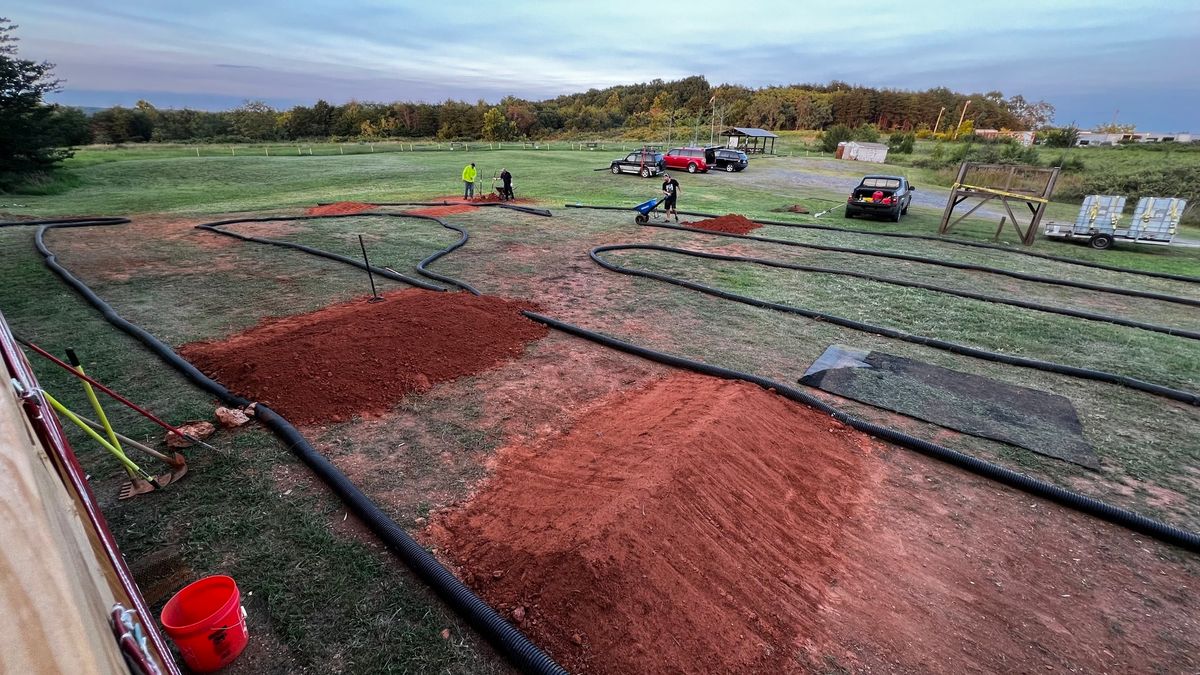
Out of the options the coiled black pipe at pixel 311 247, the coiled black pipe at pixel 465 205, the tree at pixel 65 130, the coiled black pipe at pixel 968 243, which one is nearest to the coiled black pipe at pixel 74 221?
the coiled black pipe at pixel 311 247

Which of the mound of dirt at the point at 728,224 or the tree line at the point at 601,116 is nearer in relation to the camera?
the mound of dirt at the point at 728,224

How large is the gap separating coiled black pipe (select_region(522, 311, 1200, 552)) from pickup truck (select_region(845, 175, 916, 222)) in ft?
44.0

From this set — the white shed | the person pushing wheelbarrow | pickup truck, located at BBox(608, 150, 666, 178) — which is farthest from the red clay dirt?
the white shed

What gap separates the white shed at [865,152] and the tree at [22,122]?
47.5m

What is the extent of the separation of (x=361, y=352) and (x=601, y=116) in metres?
72.9

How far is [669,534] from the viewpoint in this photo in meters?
3.34

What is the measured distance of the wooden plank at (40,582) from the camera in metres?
0.97

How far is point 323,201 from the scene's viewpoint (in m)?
17.9

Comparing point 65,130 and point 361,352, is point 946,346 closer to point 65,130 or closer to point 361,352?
point 361,352

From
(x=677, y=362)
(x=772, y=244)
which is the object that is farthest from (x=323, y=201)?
(x=677, y=362)

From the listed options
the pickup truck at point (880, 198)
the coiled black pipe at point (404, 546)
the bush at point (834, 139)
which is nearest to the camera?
the coiled black pipe at point (404, 546)

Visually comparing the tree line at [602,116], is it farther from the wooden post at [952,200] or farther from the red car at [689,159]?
the wooden post at [952,200]

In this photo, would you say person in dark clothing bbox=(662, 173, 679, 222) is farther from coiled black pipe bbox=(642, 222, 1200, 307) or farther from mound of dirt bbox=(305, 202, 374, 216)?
mound of dirt bbox=(305, 202, 374, 216)

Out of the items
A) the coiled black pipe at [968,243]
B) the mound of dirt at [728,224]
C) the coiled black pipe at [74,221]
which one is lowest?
the coiled black pipe at [968,243]
